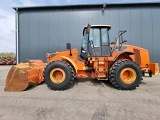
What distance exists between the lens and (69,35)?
15188 millimetres

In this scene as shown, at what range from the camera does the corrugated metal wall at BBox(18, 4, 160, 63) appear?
1483 centimetres

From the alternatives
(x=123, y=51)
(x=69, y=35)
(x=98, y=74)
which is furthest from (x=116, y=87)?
(x=69, y=35)

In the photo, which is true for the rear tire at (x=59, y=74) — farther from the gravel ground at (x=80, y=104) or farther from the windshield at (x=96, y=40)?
the windshield at (x=96, y=40)

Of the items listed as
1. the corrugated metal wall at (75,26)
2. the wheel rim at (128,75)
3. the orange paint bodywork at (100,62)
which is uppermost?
the corrugated metal wall at (75,26)

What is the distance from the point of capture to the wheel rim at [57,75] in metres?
7.78

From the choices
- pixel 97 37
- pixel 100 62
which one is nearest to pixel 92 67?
pixel 100 62

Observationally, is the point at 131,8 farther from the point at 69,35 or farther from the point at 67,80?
the point at 67,80

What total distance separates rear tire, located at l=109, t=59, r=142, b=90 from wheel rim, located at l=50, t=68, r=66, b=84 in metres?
1.92

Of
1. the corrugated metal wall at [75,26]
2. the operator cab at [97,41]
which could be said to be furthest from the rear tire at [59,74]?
the corrugated metal wall at [75,26]

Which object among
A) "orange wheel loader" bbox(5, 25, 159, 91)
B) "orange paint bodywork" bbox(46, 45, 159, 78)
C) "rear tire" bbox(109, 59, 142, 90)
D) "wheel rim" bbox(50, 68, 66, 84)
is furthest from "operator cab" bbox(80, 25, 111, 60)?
"wheel rim" bbox(50, 68, 66, 84)

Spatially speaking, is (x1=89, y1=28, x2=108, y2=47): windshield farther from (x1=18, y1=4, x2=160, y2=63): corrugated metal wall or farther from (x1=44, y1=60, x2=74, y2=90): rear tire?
(x1=18, y1=4, x2=160, y2=63): corrugated metal wall

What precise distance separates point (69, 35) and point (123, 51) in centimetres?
752

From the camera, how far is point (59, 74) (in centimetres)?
797

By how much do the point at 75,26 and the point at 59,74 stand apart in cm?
784
